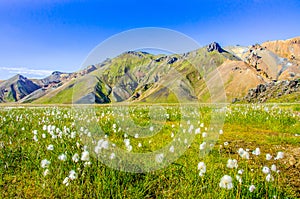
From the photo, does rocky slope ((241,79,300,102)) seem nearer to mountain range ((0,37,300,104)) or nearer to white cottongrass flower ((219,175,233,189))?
mountain range ((0,37,300,104))

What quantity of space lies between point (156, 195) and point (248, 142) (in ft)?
17.0

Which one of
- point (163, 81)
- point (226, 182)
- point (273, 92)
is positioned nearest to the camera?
point (226, 182)

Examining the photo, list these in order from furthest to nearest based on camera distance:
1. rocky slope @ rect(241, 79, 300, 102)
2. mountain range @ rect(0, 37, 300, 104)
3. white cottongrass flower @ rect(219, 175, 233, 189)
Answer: rocky slope @ rect(241, 79, 300, 102) < mountain range @ rect(0, 37, 300, 104) < white cottongrass flower @ rect(219, 175, 233, 189)

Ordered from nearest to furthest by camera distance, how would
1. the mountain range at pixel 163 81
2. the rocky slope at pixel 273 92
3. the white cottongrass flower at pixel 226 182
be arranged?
the white cottongrass flower at pixel 226 182 → the mountain range at pixel 163 81 → the rocky slope at pixel 273 92

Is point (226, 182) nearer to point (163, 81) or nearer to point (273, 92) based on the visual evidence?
point (163, 81)

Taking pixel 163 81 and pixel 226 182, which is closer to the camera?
pixel 226 182

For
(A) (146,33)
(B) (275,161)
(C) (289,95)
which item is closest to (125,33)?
(A) (146,33)

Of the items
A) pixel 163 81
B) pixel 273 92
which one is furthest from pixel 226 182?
pixel 273 92

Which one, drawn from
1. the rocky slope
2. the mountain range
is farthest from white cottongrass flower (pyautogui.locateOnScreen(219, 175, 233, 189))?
the rocky slope

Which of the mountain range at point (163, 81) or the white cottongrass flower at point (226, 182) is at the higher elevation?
the mountain range at point (163, 81)

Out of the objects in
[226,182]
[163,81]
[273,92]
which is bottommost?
[226,182]

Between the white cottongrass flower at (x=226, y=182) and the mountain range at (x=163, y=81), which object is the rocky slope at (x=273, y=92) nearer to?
the mountain range at (x=163, y=81)

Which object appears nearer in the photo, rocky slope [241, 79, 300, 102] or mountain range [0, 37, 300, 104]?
mountain range [0, 37, 300, 104]

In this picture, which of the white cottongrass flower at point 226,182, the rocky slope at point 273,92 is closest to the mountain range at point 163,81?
the rocky slope at point 273,92
